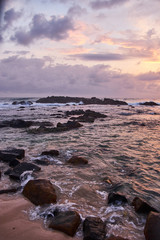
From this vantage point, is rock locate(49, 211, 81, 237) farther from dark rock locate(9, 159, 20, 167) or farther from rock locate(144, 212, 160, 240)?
dark rock locate(9, 159, 20, 167)

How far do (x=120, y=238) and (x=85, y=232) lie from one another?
19.3 inches

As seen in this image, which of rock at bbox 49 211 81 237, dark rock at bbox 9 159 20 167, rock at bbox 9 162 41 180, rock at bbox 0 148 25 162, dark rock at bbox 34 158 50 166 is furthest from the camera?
rock at bbox 0 148 25 162

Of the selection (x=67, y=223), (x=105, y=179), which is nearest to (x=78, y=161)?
(x=105, y=179)

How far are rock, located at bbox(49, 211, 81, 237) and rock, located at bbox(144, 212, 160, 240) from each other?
1.03 m

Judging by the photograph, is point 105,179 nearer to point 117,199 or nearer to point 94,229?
point 117,199

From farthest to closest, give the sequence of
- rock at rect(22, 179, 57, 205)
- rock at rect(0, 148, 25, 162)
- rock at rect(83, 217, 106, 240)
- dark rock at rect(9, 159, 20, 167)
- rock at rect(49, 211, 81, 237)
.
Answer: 1. rock at rect(0, 148, 25, 162)
2. dark rock at rect(9, 159, 20, 167)
3. rock at rect(22, 179, 57, 205)
4. rock at rect(49, 211, 81, 237)
5. rock at rect(83, 217, 106, 240)

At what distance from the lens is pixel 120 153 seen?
23.9 feet

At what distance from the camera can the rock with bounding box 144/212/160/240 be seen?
2.74 meters

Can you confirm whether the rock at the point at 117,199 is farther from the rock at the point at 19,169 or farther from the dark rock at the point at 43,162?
the dark rock at the point at 43,162

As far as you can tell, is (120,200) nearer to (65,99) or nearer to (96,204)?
(96,204)

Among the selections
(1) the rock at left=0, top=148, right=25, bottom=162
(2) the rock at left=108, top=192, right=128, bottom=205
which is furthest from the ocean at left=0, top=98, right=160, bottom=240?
(1) the rock at left=0, top=148, right=25, bottom=162

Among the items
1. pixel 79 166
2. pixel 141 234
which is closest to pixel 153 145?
pixel 79 166

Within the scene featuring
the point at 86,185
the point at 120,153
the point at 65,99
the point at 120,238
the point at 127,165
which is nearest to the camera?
the point at 120,238

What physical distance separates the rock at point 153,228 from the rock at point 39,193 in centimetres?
172
